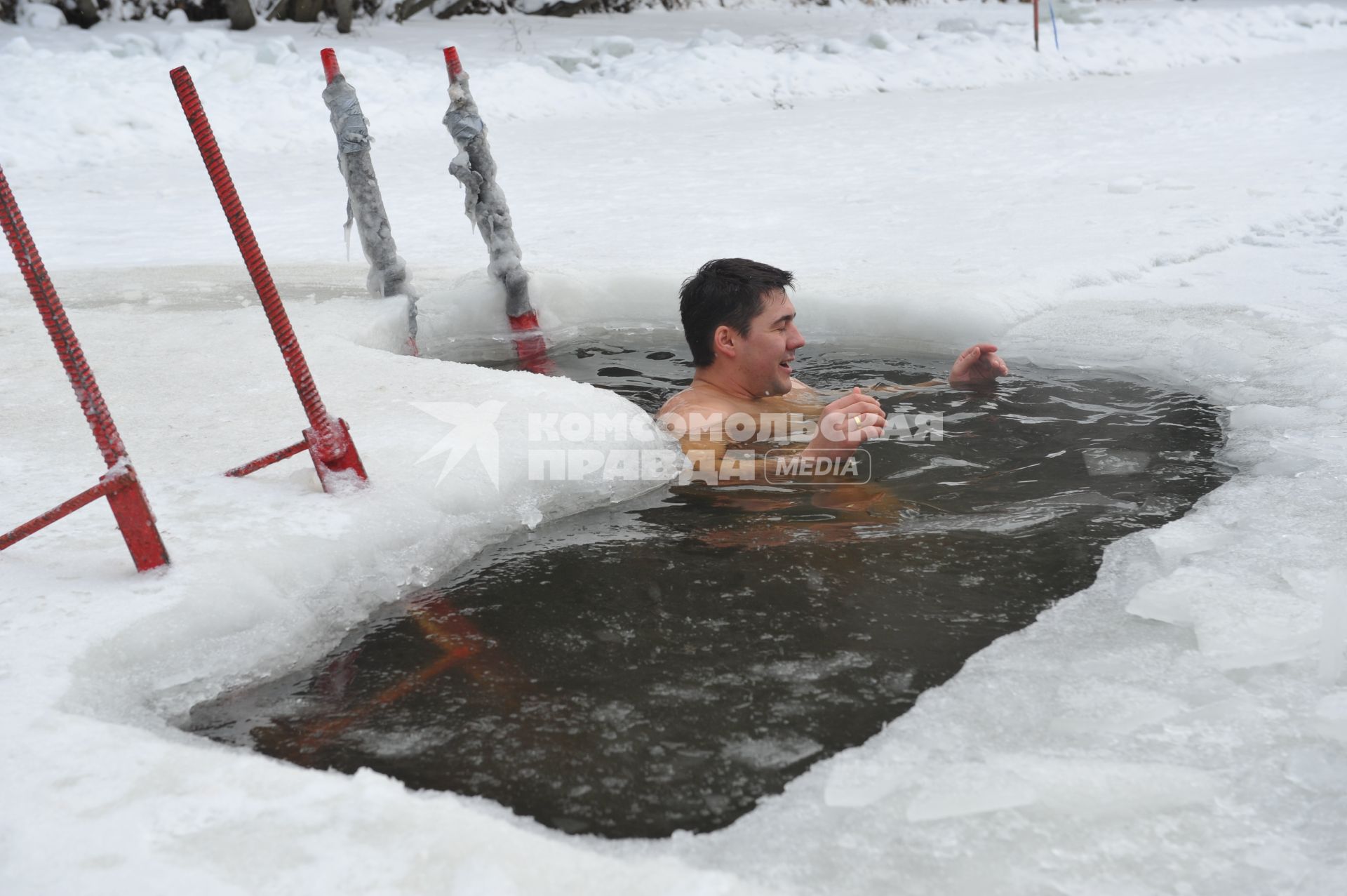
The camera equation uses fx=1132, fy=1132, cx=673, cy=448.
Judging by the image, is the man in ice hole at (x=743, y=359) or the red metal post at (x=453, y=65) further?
the red metal post at (x=453, y=65)

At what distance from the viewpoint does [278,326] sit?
2.38m

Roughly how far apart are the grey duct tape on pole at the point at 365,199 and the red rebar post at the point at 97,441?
2.16 m

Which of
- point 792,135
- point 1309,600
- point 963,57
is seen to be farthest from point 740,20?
point 1309,600

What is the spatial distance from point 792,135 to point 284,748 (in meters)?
7.31

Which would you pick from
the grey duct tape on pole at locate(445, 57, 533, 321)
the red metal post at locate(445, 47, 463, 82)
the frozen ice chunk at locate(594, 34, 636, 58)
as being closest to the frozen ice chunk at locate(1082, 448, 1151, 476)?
the grey duct tape on pole at locate(445, 57, 533, 321)

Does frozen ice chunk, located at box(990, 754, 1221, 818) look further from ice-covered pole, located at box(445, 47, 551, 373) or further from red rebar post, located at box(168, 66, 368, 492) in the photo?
ice-covered pole, located at box(445, 47, 551, 373)

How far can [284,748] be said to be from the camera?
71.4 inches

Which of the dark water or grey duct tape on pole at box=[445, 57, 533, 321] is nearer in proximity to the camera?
the dark water

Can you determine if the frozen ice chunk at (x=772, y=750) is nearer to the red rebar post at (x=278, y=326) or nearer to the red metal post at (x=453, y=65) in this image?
the red rebar post at (x=278, y=326)

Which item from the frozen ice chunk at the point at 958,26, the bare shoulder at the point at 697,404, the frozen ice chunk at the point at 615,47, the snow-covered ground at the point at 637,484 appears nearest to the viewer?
the snow-covered ground at the point at 637,484

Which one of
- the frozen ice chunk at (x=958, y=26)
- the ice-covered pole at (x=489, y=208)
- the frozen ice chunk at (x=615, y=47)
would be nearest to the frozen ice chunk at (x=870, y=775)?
the ice-covered pole at (x=489, y=208)

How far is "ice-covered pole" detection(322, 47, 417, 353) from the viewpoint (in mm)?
4035

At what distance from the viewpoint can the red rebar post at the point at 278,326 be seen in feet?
7.30

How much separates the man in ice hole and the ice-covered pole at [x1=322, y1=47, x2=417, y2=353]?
3.95 feet
